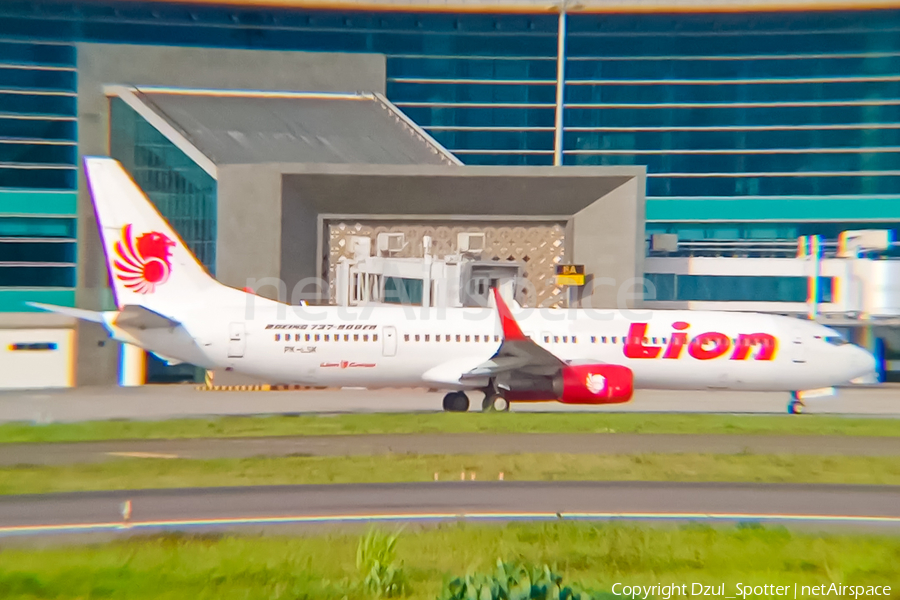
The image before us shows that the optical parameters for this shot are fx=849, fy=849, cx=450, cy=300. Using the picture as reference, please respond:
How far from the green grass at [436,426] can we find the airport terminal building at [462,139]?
1329 centimetres

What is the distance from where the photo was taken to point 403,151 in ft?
149

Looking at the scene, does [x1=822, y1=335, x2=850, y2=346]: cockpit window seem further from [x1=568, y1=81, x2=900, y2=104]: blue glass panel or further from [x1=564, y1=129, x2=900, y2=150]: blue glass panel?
[x1=568, y1=81, x2=900, y2=104]: blue glass panel

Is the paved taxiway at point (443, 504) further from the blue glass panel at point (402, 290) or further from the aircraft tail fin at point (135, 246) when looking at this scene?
the blue glass panel at point (402, 290)

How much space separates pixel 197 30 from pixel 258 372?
102 feet

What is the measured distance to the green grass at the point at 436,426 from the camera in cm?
2136

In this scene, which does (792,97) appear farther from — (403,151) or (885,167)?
(403,151)

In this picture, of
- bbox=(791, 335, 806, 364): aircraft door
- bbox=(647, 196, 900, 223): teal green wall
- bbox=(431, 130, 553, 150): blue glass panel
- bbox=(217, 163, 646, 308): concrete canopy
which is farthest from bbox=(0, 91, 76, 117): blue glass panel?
bbox=(791, 335, 806, 364): aircraft door

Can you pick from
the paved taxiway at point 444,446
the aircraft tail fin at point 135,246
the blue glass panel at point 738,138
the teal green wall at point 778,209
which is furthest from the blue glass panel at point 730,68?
the paved taxiway at point 444,446

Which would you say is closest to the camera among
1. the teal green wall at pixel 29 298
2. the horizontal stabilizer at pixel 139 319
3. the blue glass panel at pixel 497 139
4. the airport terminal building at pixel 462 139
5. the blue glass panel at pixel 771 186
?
the horizontal stabilizer at pixel 139 319

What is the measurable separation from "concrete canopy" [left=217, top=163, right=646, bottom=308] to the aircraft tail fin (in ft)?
31.8

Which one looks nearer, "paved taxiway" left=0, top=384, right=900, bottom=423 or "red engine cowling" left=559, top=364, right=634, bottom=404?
"red engine cowling" left=559, top=364, right=634, bottom=404

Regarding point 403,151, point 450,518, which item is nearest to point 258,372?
point 450,518

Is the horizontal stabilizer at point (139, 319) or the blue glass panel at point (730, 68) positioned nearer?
the horizontal stabilizer at point (139, 319)

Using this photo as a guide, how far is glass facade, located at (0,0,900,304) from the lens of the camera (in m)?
49.4
